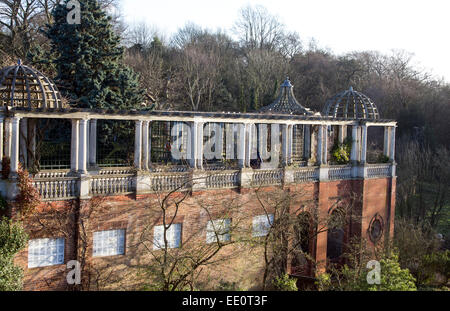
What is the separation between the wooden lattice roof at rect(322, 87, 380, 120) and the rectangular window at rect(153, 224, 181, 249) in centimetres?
1418

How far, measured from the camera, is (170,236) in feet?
61.7

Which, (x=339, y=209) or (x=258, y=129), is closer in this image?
(x=339, y=209)

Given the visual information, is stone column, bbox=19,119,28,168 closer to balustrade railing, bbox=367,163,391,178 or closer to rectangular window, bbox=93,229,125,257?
rectangular window, bbox=93,229,125,257

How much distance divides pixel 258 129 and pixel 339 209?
814cm

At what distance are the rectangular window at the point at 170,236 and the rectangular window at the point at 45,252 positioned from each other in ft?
12.4

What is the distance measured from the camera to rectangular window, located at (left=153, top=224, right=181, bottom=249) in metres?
18.5

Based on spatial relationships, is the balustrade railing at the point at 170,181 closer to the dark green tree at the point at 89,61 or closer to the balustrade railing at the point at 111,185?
the balustrade railing at the point at 111,185

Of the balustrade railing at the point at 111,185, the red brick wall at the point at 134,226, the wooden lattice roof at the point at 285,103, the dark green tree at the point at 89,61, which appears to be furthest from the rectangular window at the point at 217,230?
the dark green tree at the point at 89,61

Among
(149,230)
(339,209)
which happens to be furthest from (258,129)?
(149,230)

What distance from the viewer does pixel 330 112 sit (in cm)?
2986

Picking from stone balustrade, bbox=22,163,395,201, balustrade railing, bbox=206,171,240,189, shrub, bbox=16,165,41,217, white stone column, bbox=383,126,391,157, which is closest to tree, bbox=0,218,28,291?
shrub, bbox=16,165,41,217

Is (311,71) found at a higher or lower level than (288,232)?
higher
